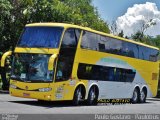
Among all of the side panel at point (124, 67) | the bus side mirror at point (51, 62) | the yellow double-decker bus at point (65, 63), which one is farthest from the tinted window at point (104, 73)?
the bus side mirror at point (51, 62)

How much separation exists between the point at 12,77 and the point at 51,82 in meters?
2.04

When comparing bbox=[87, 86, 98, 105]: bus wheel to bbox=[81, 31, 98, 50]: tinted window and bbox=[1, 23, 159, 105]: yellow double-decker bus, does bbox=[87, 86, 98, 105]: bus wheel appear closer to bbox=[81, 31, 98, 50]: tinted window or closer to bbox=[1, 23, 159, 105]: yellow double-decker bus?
bbox=[1, 23, 159, 105]: yellow double-decker bus

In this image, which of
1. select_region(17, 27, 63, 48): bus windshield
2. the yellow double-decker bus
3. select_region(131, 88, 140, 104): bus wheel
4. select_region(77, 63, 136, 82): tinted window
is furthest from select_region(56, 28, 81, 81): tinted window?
select_region(131, 88, 140, 104): bus wheel

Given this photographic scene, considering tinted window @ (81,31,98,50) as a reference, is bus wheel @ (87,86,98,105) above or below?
below

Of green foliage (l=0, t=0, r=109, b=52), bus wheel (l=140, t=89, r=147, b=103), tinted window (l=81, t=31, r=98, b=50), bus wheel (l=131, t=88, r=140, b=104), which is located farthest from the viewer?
green foliage (l=0, t=0, r=109, b=52)

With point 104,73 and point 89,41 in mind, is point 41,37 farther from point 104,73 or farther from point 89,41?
point 104,73

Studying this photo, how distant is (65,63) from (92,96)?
3.46 meters

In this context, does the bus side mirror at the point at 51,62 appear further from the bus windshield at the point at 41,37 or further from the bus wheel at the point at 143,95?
the bus wheel at the point at 143,95

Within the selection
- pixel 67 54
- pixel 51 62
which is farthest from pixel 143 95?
pixel 51 62

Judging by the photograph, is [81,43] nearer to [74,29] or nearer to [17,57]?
[74,29]

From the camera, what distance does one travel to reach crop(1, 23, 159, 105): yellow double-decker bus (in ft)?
70.1

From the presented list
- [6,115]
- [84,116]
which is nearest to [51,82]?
[84,116]

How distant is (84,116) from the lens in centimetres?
1722

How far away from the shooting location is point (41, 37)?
21969 millimetres
